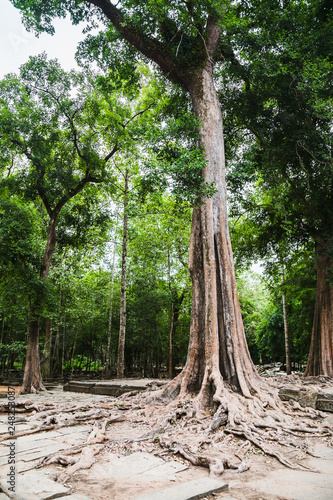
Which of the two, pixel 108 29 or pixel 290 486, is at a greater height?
pixel 108 29

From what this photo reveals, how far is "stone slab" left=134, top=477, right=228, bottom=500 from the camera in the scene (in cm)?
227

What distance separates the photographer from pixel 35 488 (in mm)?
2434

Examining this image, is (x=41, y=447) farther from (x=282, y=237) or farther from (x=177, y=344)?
(x=177, y=344)

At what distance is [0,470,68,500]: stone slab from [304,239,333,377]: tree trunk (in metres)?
7.56

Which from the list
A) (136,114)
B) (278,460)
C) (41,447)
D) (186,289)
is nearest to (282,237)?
(186,289)

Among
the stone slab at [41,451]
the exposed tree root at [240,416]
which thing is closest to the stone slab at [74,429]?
the stone slab at [41,451]

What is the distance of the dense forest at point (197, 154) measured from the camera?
5996 mm

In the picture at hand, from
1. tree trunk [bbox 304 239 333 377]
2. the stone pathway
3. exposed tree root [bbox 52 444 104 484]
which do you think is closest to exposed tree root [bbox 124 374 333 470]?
the stone pathway

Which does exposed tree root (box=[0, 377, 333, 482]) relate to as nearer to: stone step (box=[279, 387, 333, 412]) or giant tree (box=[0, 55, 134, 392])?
stone step (box=[279, 387, 333, 412])

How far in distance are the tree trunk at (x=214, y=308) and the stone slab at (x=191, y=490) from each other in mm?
2133

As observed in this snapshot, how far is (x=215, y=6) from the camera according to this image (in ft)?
20.8

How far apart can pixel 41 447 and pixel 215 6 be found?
803cm

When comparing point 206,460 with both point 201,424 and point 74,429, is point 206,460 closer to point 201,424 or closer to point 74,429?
point 201,424

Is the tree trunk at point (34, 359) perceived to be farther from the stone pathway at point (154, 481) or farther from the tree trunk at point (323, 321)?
the tree trunk at point (323, 321)
